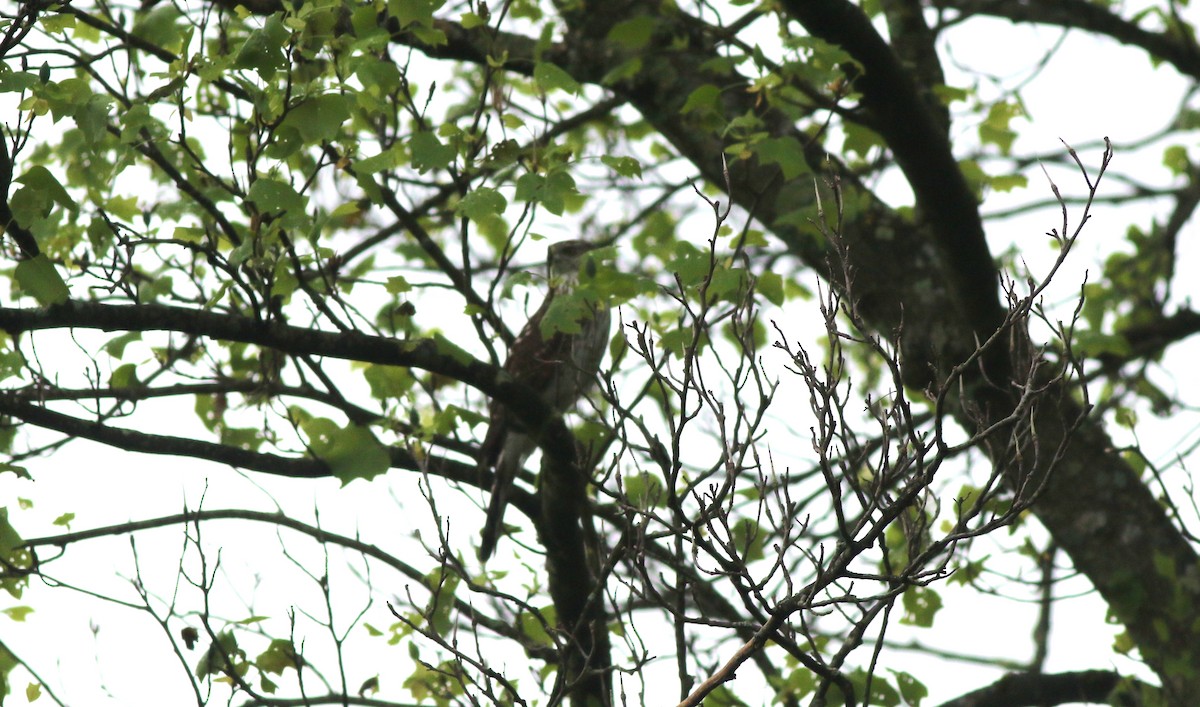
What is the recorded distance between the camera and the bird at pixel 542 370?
468 cm

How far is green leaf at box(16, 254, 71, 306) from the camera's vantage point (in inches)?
133

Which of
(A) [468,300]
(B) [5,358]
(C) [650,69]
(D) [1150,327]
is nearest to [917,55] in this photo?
(C) [650,69]

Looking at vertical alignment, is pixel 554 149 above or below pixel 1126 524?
above

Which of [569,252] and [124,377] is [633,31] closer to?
[569,252]

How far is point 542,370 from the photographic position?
22.0 feet

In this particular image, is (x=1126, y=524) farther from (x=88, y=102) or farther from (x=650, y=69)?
(x=88, y=102)

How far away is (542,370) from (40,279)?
355 centimetres

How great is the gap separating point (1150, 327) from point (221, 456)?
5.31m

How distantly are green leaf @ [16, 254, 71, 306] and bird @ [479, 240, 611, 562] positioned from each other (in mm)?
1502

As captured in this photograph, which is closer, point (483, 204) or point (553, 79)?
point (483, 204)

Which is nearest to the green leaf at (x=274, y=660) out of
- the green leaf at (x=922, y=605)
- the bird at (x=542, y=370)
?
the bird at (x=542, y=370)

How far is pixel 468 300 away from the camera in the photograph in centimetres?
477

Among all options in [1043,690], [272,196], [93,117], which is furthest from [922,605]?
[93,117]

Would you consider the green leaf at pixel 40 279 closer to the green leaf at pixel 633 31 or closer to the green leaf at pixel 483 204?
the green leaf at pixel 483 204
